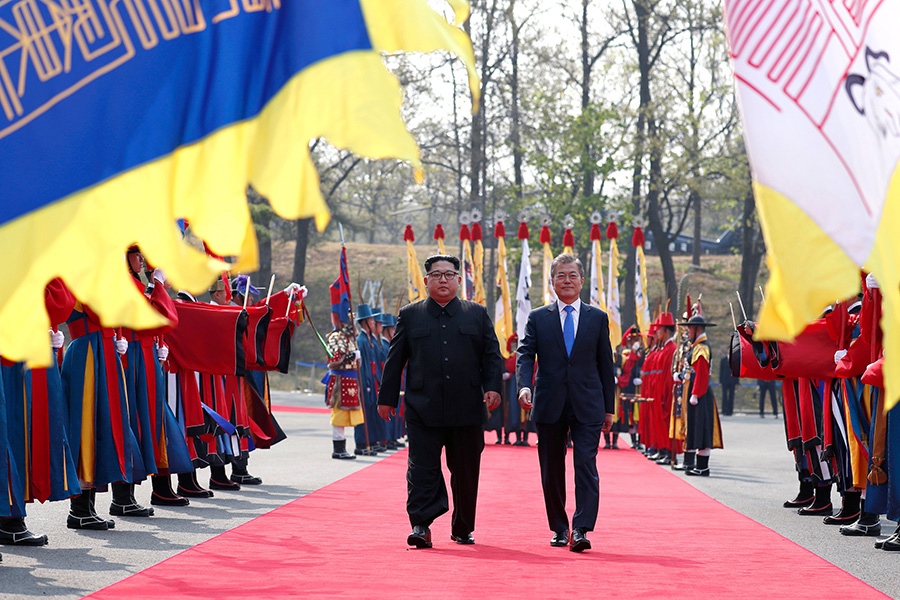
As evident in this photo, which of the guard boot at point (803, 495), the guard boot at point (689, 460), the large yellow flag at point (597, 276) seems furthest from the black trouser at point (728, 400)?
the guard boot at point (803, 495)

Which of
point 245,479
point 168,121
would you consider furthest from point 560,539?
point 245,479

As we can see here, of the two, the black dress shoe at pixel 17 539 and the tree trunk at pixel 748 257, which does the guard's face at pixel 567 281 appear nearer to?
the black dress shoe at pixel 17 539

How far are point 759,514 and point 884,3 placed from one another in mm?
6366

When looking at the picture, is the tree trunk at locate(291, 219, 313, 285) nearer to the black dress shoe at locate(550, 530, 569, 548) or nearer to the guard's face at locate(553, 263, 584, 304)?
the guard's face at locate(553, 263, 584, 304)

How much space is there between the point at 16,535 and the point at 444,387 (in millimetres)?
2758

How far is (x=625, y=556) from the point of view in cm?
661

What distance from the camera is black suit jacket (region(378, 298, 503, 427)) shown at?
23.4ft

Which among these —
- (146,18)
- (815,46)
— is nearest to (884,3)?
(815,46)

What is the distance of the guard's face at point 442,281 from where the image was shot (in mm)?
7223

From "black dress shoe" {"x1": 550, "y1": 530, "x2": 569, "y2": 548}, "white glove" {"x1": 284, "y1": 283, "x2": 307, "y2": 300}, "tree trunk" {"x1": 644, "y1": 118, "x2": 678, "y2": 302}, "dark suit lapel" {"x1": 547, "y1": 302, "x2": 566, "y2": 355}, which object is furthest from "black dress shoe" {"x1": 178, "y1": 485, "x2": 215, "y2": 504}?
"tree trunk" {"x1": 644, "y1": 118, "x2": 678, "y2": 302}

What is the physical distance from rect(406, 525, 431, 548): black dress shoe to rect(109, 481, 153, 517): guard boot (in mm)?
2365

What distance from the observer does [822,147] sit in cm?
343

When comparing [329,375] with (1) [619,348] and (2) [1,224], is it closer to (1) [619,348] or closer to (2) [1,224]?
(1) [619,348]

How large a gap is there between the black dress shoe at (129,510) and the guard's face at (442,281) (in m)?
2.77
